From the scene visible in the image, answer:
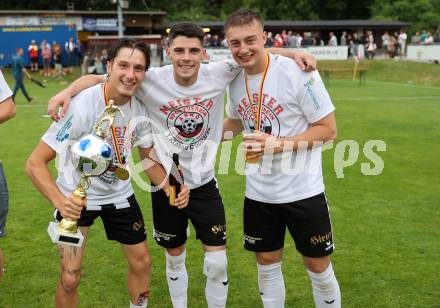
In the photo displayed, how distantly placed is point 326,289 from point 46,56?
32.6 m

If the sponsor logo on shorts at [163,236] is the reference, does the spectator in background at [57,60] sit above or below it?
below

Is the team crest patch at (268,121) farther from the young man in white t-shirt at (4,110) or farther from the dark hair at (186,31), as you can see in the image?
the young man in white t-shirt at (4,110)

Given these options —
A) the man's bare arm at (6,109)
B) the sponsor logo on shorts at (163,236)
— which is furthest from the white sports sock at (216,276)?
the man's bare arm at (6,109)

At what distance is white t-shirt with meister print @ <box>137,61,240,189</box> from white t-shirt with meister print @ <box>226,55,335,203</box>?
0.19m

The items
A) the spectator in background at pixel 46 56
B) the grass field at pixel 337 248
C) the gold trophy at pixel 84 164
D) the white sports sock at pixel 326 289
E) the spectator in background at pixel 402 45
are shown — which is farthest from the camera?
the spectator in background at pixel 402 45

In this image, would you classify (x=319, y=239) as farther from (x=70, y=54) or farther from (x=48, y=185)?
(x=70, y=54)

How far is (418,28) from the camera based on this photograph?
59094mm

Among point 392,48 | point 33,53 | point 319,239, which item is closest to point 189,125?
point 319,239

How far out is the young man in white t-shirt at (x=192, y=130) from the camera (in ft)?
14.0

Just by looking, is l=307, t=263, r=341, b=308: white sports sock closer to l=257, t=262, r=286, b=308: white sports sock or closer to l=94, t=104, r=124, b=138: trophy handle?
l=257, t=262, r=286, b=308: white sports sock

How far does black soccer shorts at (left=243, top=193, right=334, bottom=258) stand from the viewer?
4184 millimetres

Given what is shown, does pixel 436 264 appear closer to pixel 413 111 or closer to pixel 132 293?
pixel 132 293

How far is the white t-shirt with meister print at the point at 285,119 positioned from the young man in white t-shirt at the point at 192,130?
0.22 meters

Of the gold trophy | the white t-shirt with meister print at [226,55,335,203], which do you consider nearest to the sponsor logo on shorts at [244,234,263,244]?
the white t-shirt with meister print at [226,55,335,203]
